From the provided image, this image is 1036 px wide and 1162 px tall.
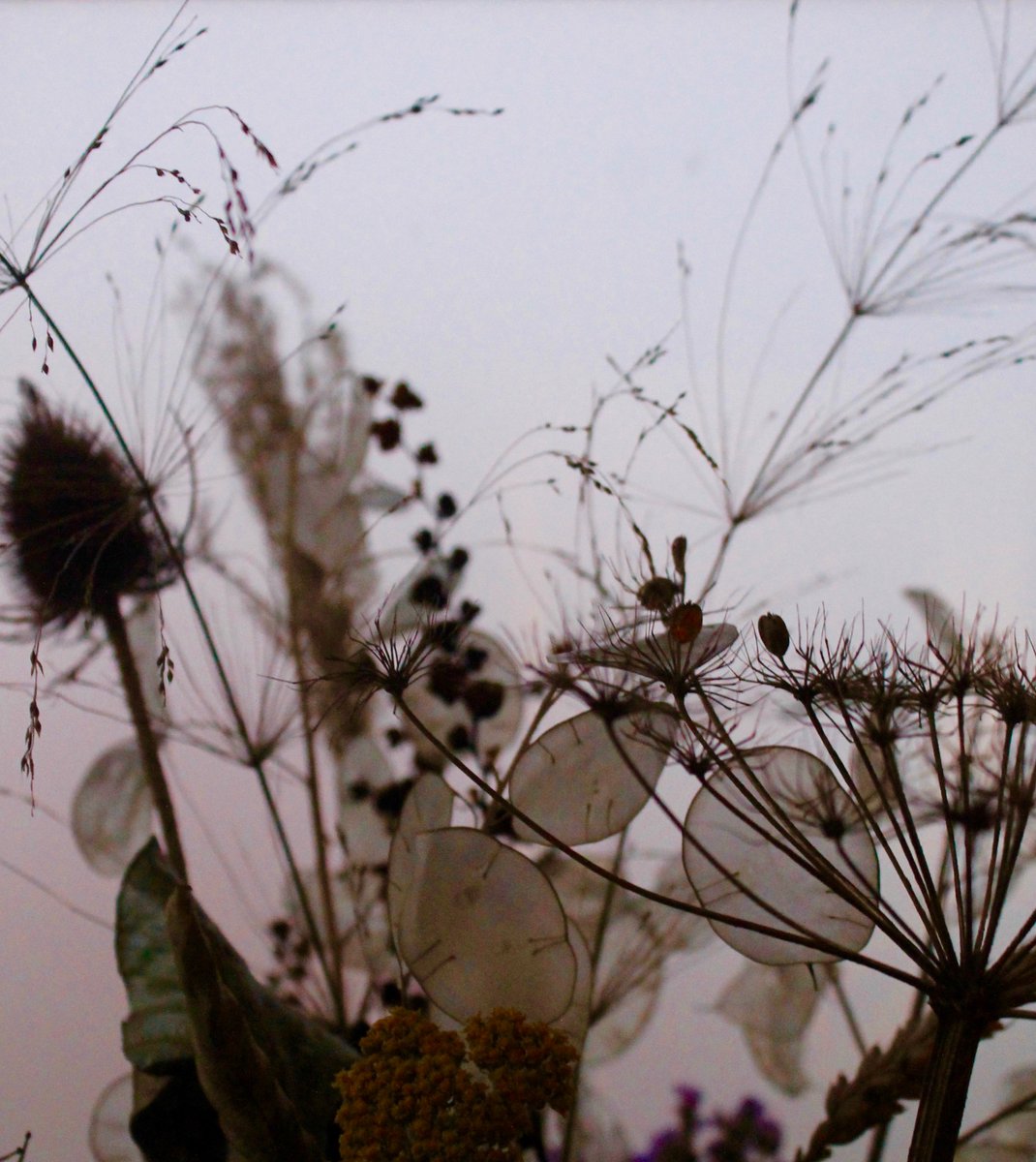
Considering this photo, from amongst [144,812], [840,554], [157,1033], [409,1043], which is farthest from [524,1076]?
[840,554]

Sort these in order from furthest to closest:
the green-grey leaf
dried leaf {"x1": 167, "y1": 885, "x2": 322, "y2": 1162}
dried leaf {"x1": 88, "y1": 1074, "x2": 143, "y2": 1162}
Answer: dried leaf {"x1": 88, "y1": 1074, "x2": 143, "y2": 1162} → the green-grey leaf → dried leaf {"x1": 167, "y1": 885, "x2": 322, "y2": 1162}

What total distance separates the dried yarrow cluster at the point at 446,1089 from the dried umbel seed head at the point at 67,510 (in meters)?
0.28

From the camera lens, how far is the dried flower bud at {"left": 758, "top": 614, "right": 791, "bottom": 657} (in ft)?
1.29

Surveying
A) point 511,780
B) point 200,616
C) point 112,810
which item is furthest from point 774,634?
point 112,810

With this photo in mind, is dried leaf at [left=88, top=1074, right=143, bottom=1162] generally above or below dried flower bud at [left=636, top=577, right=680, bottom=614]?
below

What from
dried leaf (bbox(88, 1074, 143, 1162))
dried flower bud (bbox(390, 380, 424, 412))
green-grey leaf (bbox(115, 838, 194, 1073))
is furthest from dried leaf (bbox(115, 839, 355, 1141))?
dried flower bud (bbox(390, 380, 424, 412))

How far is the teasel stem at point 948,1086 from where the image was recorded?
1.24 ft

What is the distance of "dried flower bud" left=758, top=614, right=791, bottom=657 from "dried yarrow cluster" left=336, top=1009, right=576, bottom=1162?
15cm

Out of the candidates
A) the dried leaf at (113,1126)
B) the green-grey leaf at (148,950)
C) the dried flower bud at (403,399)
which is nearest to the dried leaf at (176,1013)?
the green-grey leaf at (148,950)

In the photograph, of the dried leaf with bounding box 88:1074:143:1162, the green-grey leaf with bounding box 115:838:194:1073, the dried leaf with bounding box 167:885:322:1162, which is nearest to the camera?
the dried leaf with bounding box 167:885:322:1162

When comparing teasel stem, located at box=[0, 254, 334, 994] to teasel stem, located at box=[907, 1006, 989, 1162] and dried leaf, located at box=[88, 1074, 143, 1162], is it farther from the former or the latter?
teasel stem, located at box=[907, 1006, 989, 1162]

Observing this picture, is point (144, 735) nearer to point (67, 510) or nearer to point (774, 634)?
point (67, 510)

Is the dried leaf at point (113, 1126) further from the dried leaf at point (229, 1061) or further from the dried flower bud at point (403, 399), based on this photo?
the dried flower bud at point (403, 399)

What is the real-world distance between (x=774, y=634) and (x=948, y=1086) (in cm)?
15
